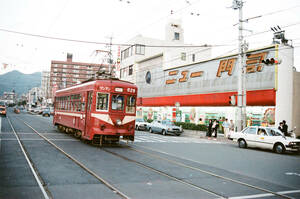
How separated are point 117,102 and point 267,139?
948cm

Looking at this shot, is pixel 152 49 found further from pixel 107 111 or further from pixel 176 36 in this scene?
pixel 107 111

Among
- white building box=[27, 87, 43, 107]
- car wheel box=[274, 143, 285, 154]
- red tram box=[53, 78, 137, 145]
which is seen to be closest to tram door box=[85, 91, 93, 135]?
red tram box=[53, 78, 137, 145]

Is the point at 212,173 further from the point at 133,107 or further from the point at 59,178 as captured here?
the point at 133,107

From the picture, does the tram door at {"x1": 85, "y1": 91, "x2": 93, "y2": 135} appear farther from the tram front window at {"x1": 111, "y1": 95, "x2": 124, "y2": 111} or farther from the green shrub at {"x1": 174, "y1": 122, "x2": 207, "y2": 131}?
the green shrub at {"x1": 174, "y1": 122, "x2": 207, "y2": 131}

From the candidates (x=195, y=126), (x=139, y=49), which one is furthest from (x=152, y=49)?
(x=195, y=126)

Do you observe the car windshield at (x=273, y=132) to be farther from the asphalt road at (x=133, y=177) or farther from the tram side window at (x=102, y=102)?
the tram side window at (x=102, y=102)

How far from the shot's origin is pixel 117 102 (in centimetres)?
1388

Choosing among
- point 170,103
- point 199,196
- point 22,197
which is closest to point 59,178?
point 22,197

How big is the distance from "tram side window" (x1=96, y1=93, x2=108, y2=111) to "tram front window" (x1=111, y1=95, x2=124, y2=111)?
36 cm

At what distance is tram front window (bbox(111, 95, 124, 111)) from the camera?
1372cm

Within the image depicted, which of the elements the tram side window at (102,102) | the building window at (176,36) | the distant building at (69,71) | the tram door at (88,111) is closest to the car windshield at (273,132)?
the tram side window at (102,102)

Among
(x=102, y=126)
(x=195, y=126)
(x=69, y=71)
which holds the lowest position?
(x=195, y=126)

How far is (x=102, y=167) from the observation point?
862 cm

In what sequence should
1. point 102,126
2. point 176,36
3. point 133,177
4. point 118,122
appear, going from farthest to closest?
point 176,36
point 118,122
point 102,126
point 133,177
